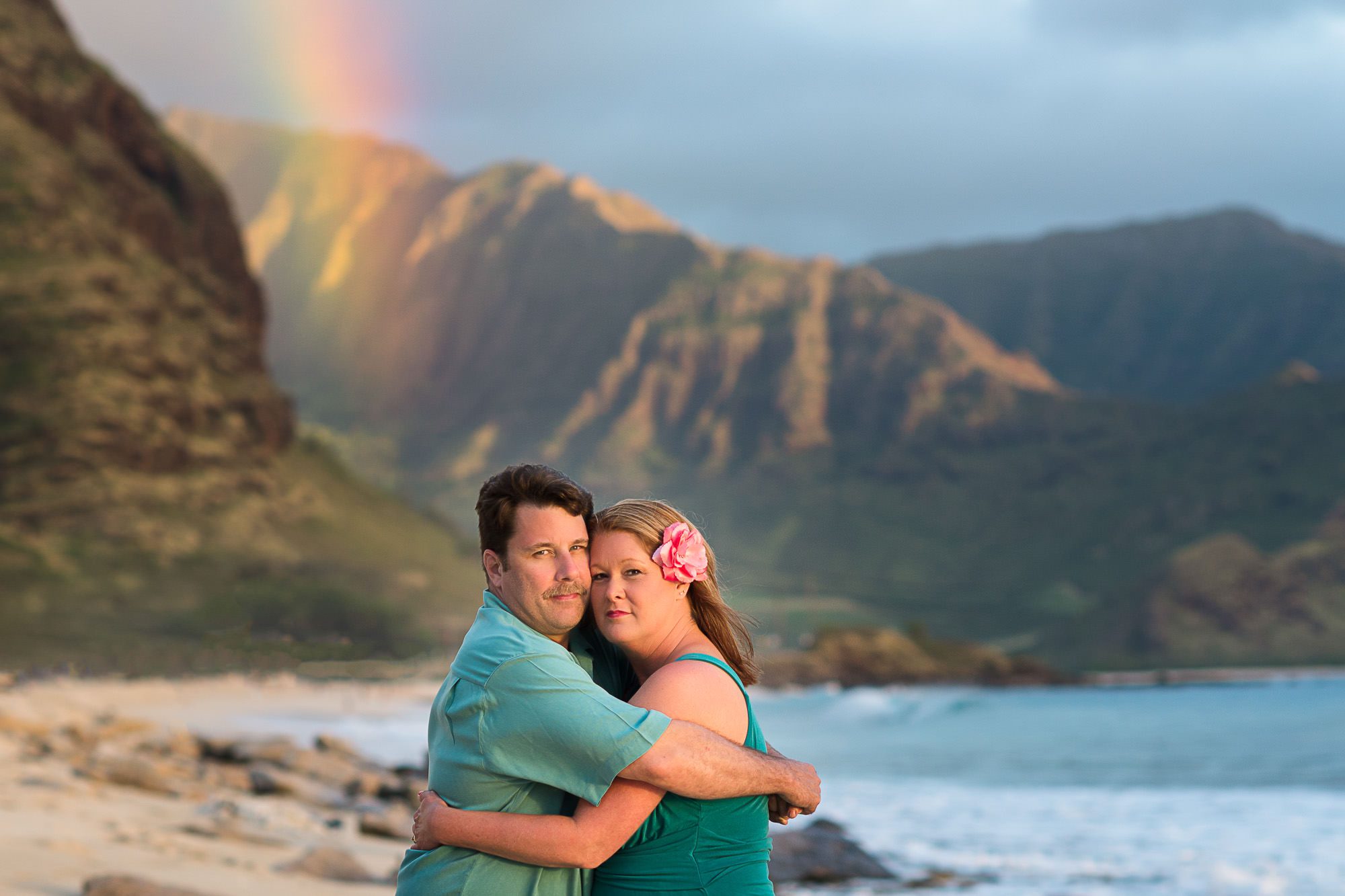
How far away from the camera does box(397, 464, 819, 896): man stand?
3.59 m

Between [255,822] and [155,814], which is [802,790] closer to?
[255,822]

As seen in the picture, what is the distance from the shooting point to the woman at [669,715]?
12.0 feet

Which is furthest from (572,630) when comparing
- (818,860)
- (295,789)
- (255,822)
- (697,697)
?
(295,789)

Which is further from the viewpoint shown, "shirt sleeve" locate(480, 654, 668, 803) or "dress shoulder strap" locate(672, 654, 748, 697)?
"dress shoulder strap" locate(672, 654, 748, 697)

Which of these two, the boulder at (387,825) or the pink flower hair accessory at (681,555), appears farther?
the boulder at (387,825)

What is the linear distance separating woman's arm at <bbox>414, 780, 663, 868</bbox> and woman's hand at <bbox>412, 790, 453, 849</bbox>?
9cm

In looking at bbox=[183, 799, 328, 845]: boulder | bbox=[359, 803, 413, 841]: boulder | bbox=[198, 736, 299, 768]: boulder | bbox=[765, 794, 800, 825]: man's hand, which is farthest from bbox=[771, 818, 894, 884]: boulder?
bbox=[765, 794, 800, 825]: man's hand

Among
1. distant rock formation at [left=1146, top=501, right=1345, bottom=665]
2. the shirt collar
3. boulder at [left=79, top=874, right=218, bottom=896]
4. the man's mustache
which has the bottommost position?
boulder at [left=79, top=874, right=218, bottom=896]

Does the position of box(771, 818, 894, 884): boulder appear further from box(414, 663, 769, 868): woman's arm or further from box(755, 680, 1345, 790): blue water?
box(755, 680, 1345, 790): blue water

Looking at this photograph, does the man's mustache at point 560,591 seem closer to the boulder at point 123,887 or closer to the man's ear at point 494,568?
the man's ear at point 494,568

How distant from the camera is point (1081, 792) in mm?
27172

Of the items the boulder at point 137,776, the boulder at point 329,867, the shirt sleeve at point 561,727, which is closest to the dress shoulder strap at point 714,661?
the shirt sleeve at point 561,727

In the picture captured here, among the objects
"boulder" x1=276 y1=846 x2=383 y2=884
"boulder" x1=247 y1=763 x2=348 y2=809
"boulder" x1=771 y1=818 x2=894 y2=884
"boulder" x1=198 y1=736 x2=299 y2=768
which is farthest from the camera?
"boulder" x1=198 y1=736 x2=299 y2=768

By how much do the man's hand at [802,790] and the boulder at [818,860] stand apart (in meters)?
9.86
